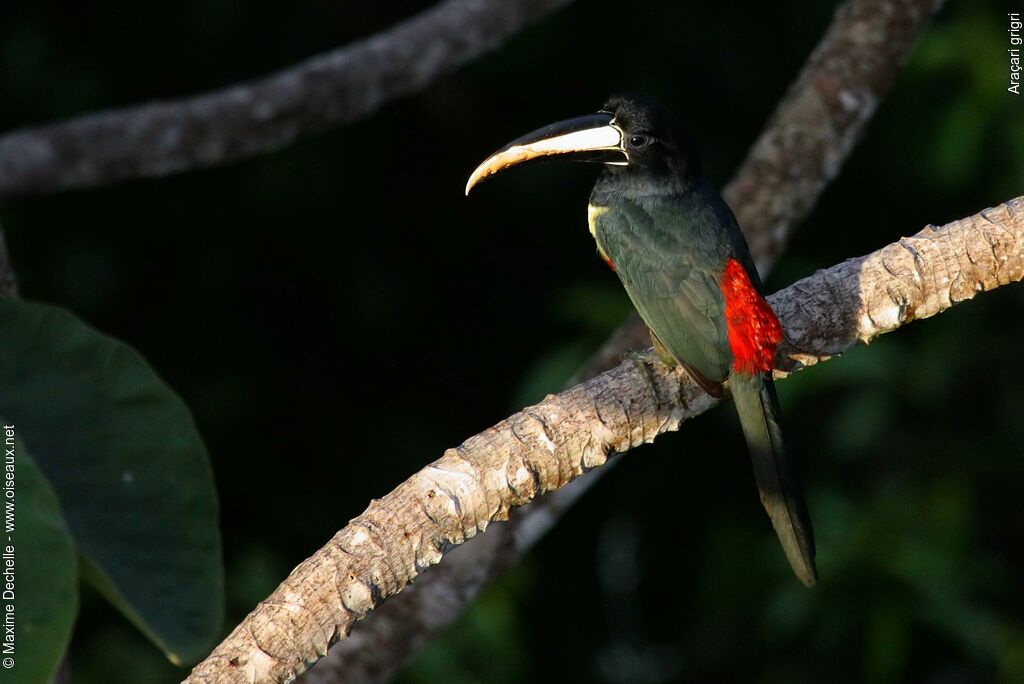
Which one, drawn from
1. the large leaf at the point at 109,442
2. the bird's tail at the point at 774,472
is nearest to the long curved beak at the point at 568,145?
the bird's tail at the point at 774,472

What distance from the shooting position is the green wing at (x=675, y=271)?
2.38 meters

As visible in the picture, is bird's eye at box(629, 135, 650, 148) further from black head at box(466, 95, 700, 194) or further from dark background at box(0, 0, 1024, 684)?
dark background at box(0, 0, 1024, 684)

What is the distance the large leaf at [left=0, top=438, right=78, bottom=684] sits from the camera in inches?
65.7

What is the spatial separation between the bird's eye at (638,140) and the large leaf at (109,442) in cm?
108

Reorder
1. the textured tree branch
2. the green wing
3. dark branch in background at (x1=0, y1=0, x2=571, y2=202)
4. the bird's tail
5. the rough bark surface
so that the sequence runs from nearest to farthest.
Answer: the textured tree branch < the bird's tail < the green wing < the rough bark surface < dark branch in background at (x1=0, y1=0, x2=571, y2=202)

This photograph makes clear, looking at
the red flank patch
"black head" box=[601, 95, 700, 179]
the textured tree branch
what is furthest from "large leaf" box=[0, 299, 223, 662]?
"black head" box=[601, 95, 700, 179]

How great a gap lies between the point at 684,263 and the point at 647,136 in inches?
12.0

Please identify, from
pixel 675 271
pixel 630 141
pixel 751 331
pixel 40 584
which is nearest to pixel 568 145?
pixel 630 141

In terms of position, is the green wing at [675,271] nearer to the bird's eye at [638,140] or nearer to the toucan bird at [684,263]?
the toucan bird at [684,263]

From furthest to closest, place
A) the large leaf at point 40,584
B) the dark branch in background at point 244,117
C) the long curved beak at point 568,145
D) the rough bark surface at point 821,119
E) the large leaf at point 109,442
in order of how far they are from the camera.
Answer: the dark branch in background at point 244,117 → the rough bark surface at point 821,119 → the long curved beak at point 568,145 → the large leaf at point 109,442 → the large leaf at point 40,584

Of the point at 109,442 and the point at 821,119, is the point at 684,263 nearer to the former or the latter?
the point at 821,119

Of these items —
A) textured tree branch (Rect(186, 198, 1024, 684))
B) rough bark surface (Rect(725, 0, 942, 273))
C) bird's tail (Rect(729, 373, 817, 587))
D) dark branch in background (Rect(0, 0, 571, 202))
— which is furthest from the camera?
dark branch in background (Rect(0, 0, 571, 202))

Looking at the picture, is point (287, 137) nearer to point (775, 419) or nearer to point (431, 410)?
point (431, 410)

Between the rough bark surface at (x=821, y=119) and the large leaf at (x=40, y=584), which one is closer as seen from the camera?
the large leaf at (x=40, y=584)
